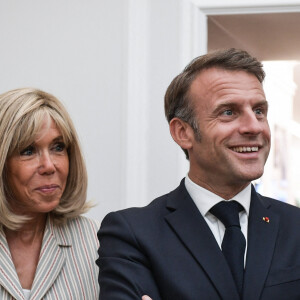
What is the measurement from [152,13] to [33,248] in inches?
52.7

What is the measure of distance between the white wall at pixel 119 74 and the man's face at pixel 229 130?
1.07 metres

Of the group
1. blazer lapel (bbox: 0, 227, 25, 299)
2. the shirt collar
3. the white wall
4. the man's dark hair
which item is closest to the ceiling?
the white wall

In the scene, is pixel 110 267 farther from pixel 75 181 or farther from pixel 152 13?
pixel 152 13

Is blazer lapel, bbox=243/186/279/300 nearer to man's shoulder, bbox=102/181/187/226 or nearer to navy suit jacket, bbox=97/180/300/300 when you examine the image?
Result: navy suit jacket, bbox=97/180/300/300

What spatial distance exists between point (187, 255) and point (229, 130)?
1.18 feet

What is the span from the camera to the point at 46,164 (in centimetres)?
244

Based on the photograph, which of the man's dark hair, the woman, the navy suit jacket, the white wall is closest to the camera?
the navy suit jacket

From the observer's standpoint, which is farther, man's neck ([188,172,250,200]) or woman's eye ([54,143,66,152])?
woman's eye ([54,143,66,152])

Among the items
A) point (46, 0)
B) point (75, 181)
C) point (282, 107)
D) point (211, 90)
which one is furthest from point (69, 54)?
point (282, 107)

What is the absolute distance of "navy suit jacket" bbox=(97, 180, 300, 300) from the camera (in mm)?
2119

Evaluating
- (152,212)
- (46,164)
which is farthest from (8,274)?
(152,212)

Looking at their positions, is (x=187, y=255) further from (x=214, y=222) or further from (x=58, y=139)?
(x=58, y=139)

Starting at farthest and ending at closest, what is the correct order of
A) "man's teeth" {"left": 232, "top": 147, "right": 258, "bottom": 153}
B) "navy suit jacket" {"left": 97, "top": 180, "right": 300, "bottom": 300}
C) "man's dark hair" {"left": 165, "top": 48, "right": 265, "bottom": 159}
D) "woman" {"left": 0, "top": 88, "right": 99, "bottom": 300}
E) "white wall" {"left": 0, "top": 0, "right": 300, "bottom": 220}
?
"white wall" {"left": 0, "top": 0, "right": 300, "bottom": 220}, "woman" {"left": 0, "top": 88, "right": 99, "bottom": 300}, "man's dark hair" {"left": 165, "top": 48, "right": 265, "bottom": 159}, "man's teeth" {"left": 232, "top": 147, "right": 258, "bottom": 153}, "navy suit jacket" {"left": 97, "top": 180, "right": 300, "bottom": 300}

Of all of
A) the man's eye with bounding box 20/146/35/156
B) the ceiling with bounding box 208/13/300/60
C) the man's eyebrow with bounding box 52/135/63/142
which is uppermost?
the ceiling with bounding box 208/13/300/60
